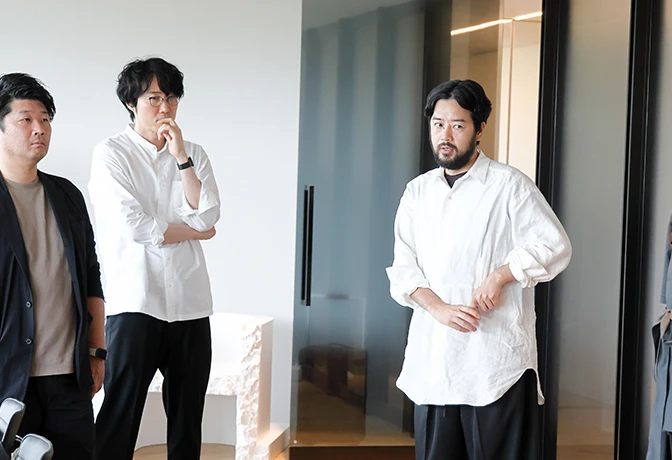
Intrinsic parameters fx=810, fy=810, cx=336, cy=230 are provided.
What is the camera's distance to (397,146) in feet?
13.9

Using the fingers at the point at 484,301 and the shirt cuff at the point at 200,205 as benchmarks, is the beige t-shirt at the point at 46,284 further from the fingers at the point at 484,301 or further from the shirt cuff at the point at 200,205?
the fingers at the point at 484,301

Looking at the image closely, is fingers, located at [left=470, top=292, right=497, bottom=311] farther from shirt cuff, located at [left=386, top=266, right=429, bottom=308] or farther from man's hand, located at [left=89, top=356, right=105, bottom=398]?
man's hand, located at [left=89, top=356, right=105, bottom=398]

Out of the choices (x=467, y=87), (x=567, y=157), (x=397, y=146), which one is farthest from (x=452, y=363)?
(x=397, y=146)

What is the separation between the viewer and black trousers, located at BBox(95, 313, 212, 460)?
2807 millimetres

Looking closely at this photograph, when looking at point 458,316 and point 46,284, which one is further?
point 458,316

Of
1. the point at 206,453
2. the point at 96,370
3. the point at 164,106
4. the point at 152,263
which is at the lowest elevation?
the point at 206,453

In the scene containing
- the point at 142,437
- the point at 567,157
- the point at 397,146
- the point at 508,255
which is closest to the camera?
the point at 508,255

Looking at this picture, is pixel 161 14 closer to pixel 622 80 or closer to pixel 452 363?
pixel 622 80

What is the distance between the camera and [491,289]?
2539 millimetres

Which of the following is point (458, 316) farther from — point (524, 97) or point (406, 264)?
point (524, 97)

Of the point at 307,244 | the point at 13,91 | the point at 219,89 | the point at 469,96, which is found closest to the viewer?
the point at 13,91

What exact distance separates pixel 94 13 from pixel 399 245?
282 centimetres

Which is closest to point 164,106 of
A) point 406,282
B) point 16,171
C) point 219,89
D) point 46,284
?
point 16,171

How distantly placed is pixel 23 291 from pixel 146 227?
56cm
